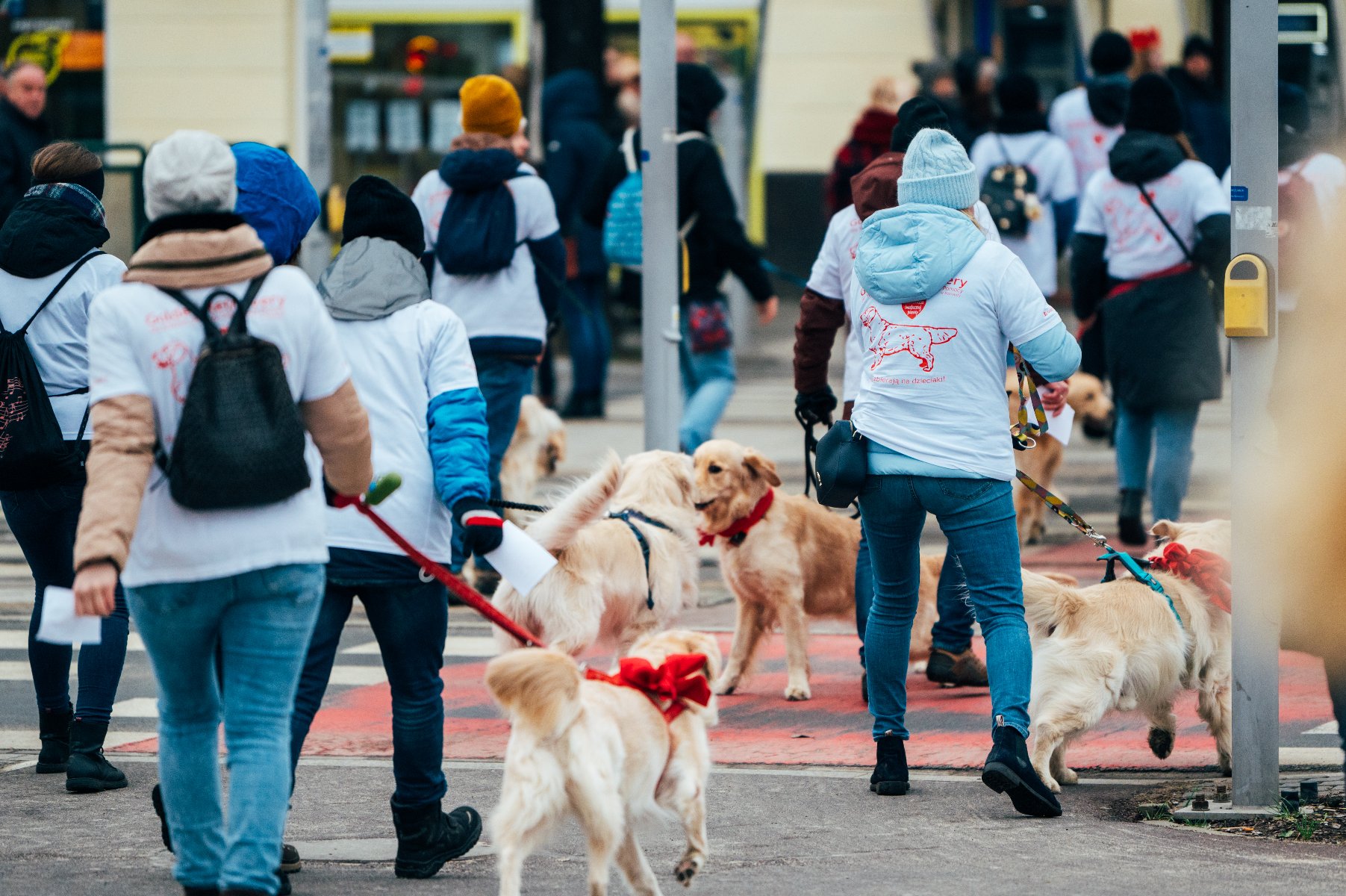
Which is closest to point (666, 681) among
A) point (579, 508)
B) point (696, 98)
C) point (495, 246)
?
point (579, 508)

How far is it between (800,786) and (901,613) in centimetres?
61

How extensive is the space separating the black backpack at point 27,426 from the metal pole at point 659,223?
10.1 feet

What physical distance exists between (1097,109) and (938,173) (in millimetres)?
6592

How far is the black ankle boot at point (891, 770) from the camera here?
5.59 metres

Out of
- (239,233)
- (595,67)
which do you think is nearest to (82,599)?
(239,233)

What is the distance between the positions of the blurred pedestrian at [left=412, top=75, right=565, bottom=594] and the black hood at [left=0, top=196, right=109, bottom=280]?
8.35ft

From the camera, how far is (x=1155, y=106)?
357 inches

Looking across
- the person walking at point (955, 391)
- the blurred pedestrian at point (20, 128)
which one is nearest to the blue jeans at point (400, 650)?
the person walking at point (955, 391)

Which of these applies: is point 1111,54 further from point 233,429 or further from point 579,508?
point 233,429

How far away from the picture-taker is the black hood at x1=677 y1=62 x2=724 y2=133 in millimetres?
9156

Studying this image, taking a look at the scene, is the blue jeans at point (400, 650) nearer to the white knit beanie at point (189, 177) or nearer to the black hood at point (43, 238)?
the white knit beanie at point (189, 177)

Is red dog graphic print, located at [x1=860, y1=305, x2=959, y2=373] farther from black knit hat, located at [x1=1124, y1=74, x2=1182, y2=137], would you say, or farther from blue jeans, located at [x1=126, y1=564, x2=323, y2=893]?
black knit hat, located at [x1=1124, y1=74, x2=1182, y2=137]

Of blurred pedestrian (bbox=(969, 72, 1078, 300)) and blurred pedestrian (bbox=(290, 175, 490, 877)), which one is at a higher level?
blurred pedestrian (bbox=(969, 72, 1078, 300))

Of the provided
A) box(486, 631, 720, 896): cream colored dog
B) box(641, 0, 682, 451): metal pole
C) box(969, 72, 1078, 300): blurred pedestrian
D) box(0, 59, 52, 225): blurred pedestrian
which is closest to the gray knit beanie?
box(486, 631, 720, 896): cream colored dog
